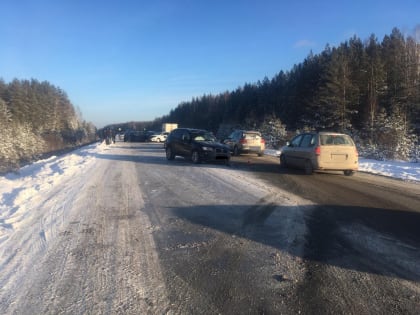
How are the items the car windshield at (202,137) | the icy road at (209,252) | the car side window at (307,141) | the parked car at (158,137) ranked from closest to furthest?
the icy road at (209,252) < the car side window at (307,141) < the car windshield at (202,137) < the parked car at (158,137)

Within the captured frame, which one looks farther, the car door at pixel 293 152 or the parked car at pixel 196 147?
the parked car at pixel 196 147

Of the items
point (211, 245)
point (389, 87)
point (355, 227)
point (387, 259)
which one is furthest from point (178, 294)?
point (389, 87)

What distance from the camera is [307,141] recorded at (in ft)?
48.2

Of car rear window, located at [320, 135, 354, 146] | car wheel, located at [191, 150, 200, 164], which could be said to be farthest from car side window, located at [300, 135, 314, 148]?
car wheel, located at [191, 150, 200, 164]

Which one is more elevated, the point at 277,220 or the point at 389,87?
the point at 389,87

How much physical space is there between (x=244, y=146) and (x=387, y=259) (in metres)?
19.0

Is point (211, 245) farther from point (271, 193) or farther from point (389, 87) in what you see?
point (389, 87)

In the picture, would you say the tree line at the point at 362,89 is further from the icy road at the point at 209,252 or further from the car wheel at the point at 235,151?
the icy road at the point at 209,252

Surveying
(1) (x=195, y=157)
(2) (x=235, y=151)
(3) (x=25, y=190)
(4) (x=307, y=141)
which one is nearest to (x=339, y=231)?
(3) (x=25, y=190)

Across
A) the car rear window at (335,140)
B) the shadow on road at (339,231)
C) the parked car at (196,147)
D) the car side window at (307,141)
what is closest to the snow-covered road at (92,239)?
the shadow on road at (339,231)

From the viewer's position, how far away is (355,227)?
21.2ft

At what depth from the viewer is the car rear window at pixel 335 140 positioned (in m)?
14.0

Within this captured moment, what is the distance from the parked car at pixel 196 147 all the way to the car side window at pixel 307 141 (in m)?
3.78

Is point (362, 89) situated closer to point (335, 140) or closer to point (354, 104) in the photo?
point (354, 104)
